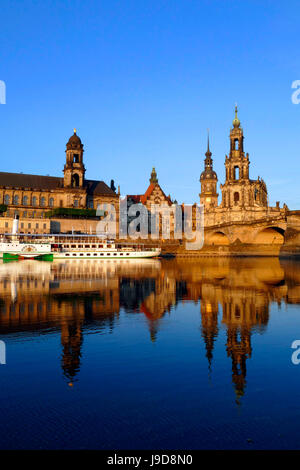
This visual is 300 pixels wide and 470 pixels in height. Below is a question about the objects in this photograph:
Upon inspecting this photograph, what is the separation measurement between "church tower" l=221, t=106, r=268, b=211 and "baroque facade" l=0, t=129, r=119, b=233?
124 feet

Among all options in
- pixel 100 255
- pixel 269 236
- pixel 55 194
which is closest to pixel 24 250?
pixel 100 255

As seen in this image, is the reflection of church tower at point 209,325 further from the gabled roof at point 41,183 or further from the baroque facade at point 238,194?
the gabled roof at point 41,183

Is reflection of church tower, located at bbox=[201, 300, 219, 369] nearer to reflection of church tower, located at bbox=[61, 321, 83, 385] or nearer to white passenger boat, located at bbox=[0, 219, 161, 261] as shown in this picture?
reflection of church tower, located at bbox=[61, 321, 83, 385]

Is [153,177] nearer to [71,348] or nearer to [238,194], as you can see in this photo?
[238,194]

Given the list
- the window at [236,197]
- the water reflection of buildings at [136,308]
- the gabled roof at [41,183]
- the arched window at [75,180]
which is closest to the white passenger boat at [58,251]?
the gabled roof at [41,183]

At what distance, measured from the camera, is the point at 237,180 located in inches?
4609

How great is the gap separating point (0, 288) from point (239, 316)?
16.5 meters

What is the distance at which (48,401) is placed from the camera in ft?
25.5

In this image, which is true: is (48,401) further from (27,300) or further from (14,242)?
(14,242)

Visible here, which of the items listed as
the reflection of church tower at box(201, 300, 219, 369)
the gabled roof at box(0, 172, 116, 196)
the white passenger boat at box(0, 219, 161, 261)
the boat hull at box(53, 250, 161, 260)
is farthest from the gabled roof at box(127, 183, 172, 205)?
the reflection of church tower at box(201, 300, 219, 369)

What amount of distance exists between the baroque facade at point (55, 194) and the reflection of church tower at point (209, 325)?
304 feet

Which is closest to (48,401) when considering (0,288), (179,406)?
(179,406)

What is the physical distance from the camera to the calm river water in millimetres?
6512

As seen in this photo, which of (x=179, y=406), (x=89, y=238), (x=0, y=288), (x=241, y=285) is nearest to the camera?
(x=179, y=406)
